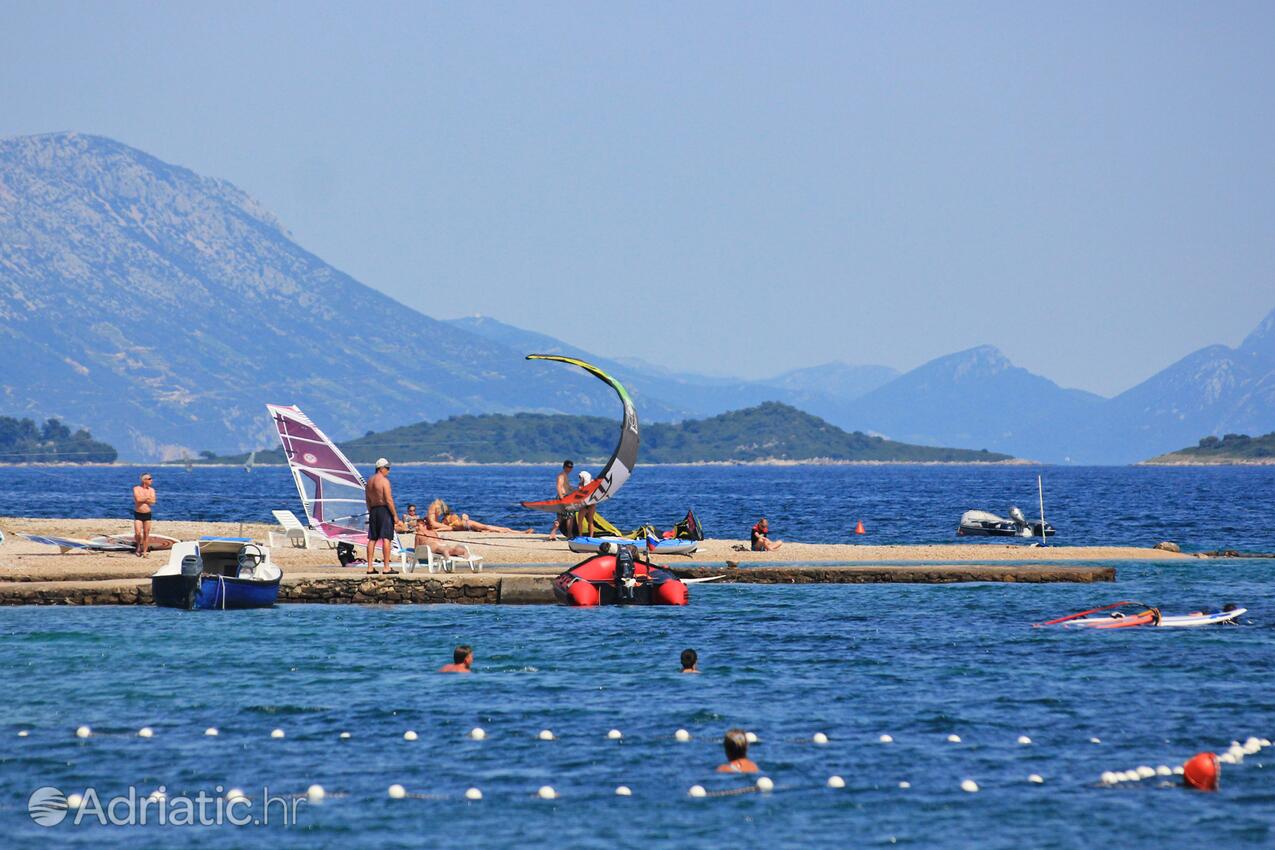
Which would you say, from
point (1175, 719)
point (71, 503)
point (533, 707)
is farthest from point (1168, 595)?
point (71, 503)

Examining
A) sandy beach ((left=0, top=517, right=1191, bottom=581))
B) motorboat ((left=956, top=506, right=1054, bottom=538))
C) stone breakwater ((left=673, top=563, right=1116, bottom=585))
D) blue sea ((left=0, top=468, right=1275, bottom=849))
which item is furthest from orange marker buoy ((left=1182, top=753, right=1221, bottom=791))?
motorboat ((left=956, top=506, right=1054, bottom=538))

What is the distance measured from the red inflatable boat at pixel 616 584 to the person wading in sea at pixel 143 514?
10722mm

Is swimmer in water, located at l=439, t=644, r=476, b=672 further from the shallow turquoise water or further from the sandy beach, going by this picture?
the sandy beach

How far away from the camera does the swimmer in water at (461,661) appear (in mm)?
25422

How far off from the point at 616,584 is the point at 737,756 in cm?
1539

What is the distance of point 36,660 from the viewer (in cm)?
2638

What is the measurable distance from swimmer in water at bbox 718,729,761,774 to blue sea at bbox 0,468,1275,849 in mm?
246

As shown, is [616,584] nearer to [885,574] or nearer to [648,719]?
[885,574]

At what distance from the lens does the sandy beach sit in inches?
1438

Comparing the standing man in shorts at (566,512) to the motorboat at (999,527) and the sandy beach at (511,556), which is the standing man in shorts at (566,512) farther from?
the motorboat at (999,527)

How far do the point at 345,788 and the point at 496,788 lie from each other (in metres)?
1.71

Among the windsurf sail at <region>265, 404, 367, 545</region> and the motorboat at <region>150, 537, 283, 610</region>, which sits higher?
the windsurf sail at <region>265, 404, 367, 545</region>

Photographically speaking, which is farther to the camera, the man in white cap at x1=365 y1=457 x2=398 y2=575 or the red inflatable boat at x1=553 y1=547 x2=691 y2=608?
the red inflatable boat at x1=553 y1=547 x2=691 y2=608

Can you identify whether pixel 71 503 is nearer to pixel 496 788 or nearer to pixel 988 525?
pixel 988 525
